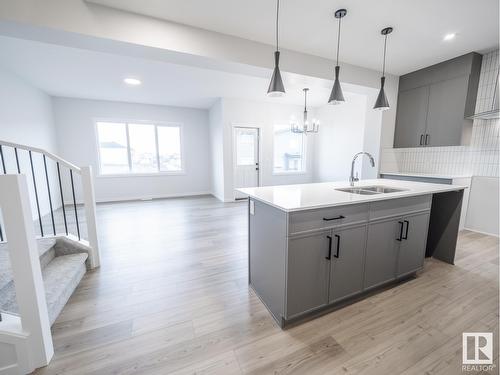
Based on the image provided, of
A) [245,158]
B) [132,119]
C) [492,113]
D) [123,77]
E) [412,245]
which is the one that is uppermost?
[123,77]

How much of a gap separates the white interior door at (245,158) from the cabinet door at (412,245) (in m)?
4.15

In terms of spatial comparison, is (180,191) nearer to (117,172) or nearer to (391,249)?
(117,172)

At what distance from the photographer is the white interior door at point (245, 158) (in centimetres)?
570

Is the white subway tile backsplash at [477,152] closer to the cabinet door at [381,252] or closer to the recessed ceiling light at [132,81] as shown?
the cabinet door at [381,252]

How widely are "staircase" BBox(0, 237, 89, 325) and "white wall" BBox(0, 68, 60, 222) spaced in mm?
2171

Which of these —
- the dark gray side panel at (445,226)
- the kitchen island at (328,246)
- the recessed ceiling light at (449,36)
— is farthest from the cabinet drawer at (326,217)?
the recessed ceiling light at (449,36)

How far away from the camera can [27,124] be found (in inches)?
154

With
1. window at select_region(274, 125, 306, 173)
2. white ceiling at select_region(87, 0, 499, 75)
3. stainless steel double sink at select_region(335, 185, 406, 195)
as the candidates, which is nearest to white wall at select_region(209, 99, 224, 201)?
window at select_region(274, 125, 306, 173)

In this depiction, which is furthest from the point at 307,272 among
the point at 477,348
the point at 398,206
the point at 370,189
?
the point at 370,189

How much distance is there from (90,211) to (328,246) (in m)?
2.50

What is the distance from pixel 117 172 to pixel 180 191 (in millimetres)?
1761

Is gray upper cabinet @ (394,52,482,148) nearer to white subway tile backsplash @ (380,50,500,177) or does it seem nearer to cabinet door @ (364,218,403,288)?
white subway tile backsplash @ (380,50,500,177)

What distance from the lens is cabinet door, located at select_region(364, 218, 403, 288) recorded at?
5.80 feet

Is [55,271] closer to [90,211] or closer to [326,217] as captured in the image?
[90,211]
